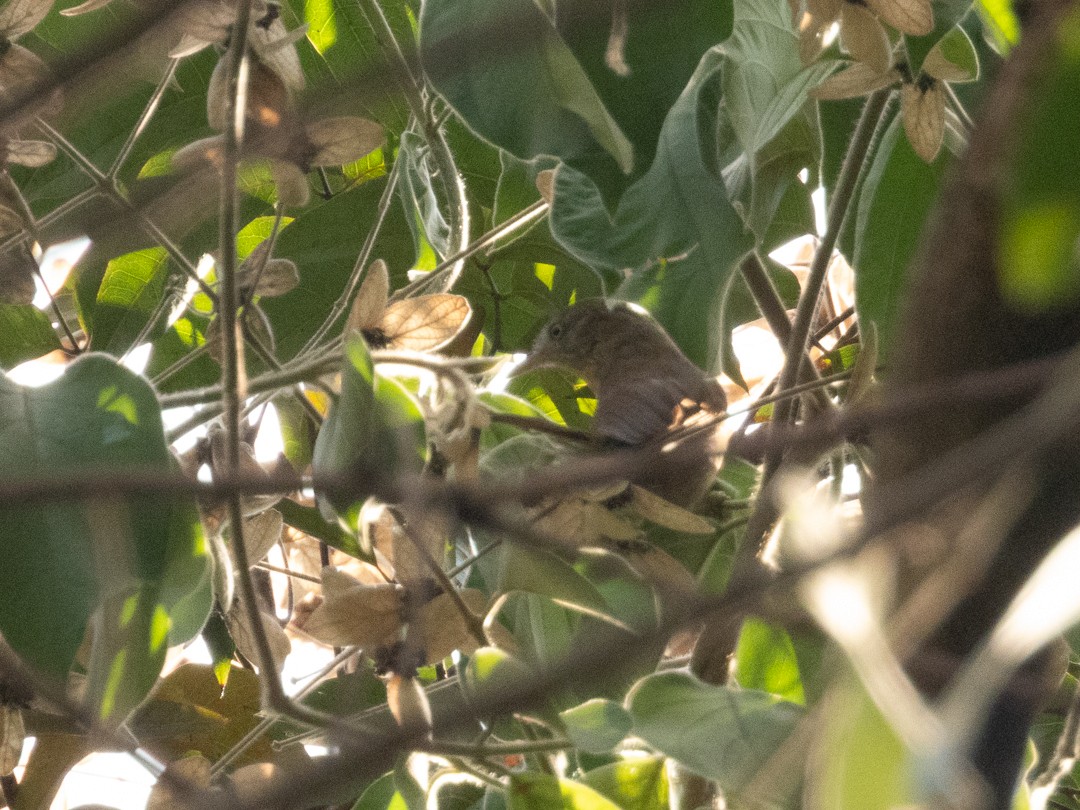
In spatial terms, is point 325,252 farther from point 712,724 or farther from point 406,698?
point 712,724

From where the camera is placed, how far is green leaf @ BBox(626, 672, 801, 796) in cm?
53

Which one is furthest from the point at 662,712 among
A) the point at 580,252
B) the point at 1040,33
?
the point at 1040,33

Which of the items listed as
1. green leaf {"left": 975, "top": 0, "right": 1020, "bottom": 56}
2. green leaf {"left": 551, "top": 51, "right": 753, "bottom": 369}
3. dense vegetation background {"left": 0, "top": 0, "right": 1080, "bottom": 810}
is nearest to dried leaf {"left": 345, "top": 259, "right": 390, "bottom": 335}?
dense vegetation background {"left": 0, "top": 0, "right": 1080, "bottom": 810}

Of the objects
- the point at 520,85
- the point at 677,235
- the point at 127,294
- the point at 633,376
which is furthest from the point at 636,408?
the point at 127,294

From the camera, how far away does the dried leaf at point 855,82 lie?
0.69 metres

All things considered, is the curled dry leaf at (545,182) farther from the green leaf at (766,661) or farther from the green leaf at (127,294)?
the green leaf at (127,294)

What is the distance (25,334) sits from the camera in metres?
1.11

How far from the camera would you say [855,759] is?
0.80 feet

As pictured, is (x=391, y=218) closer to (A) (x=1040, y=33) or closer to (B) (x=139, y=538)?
(B) (x=139, y=538)

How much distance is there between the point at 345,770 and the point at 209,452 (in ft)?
2.02

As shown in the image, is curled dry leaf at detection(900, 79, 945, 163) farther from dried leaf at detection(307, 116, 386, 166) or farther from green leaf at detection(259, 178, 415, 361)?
green leaf at detection(259, 178, 415, 361)

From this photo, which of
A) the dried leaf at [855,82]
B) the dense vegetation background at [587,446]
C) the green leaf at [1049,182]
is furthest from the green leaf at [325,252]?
the green leaf at [1049,182]

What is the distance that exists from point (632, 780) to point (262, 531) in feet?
1.10

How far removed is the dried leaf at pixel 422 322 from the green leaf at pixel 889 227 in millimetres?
254
